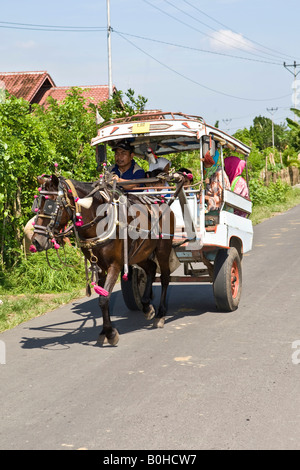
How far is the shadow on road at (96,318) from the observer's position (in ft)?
24.2

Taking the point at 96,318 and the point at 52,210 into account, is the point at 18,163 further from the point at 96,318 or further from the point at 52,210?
the point at 52,210

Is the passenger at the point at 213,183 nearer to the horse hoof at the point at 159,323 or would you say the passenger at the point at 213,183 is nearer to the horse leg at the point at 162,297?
the horse leg at the point at 162,297

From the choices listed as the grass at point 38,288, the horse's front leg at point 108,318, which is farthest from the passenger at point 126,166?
the grass at point 38,288

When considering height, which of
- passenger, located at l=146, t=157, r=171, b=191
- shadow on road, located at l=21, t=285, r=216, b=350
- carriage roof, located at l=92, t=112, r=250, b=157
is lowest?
shadow on road, located at l=21, t=285, r=216, b=350

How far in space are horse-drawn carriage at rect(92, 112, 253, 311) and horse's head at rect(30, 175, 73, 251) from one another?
159cm

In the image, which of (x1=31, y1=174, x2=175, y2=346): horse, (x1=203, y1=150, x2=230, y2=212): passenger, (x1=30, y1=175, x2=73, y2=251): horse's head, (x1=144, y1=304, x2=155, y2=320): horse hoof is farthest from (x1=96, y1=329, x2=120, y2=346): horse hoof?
(x1=203, y1=150, x2=230, y2=212): passenger

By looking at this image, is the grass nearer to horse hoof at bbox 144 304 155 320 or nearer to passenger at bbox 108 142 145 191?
horse hoof at bbox 144 304 155 320

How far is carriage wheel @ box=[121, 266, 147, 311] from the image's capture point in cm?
864

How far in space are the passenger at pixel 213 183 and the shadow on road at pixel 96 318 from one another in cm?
156

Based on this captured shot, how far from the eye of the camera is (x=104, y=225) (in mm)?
6824

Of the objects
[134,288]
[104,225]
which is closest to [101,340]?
[104,225]

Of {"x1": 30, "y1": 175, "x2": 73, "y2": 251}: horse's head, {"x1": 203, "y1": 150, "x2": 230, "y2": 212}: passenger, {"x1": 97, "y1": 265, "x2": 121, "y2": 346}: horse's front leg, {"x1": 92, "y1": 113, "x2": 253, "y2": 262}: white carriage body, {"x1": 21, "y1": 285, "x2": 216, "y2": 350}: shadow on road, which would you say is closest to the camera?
{"x1": 30, "y1": 175, "x2": 73, "y2": 251}: horse's head
